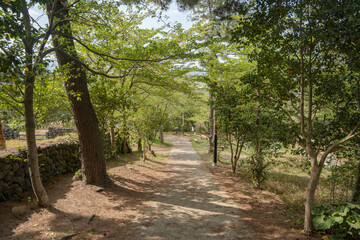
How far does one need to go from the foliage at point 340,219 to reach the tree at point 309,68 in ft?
1.31

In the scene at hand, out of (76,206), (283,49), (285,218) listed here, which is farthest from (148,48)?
(285,218)

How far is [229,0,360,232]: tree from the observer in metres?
3.41

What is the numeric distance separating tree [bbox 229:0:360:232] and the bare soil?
1.39 meters

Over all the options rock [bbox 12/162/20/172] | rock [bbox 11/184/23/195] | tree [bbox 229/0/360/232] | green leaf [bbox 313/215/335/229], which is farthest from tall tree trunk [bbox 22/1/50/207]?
green leaf [bbox 313/215/335/229]

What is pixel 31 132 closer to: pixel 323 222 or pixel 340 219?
pixel 323 222

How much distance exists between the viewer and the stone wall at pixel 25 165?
466cm

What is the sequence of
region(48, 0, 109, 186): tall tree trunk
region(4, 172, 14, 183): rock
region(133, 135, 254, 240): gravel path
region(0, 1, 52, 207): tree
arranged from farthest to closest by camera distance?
region(48, 0, 109, 186): tall tree trunk → region(4, 172, 14, 183): rock → region(133, 135, 254, 240): gravel path → region(0, 1, 52, 207): tree

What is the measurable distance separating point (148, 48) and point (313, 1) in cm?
430

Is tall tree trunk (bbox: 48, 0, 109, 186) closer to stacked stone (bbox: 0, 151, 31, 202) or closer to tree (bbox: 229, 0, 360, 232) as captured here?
stacked stone (bbox: 0, 151, 31, 202)

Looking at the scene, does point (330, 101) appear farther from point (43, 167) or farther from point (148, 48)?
point (43, 167)

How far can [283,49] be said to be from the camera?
3848mm

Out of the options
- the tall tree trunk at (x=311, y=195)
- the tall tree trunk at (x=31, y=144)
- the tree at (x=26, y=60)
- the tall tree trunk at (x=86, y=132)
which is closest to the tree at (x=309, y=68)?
the tall tree trunk at (x=311, y=195)

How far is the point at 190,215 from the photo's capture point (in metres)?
4.77

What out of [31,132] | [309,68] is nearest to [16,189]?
[31,132]
